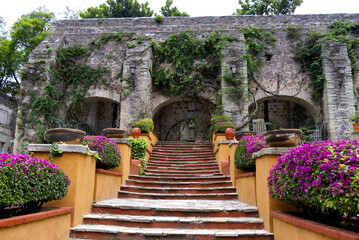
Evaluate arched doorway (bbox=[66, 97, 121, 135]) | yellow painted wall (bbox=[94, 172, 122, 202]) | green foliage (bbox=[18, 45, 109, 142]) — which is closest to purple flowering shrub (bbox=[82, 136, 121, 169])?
yellow painted wall (bbox=[94, 172, 122, 202])

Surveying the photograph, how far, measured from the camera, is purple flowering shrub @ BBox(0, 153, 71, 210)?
2.50m

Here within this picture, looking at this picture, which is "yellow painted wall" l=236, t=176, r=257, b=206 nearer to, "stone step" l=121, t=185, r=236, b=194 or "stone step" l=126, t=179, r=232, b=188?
"stone step" l=121, t=185, r=236, b=194

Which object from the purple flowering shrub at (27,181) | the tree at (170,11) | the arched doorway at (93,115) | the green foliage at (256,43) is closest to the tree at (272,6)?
the tree at (170,11)

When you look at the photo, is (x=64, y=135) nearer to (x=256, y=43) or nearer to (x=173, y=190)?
(x=173, y=190)

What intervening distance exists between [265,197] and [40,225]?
2748mm

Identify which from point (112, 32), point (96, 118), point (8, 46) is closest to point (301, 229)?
point (112, 32)

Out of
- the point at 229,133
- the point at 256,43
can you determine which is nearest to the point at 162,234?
the point at 229,133

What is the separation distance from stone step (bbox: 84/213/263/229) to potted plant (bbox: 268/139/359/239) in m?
0.96

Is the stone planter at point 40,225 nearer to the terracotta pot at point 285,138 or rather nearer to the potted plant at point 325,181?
the potted plant at point 325,181

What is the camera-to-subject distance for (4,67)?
55.0ft

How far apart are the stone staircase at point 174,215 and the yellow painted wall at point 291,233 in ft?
0.71

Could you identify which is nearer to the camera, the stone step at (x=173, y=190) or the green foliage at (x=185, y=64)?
the stone step at (x=173, y=190)

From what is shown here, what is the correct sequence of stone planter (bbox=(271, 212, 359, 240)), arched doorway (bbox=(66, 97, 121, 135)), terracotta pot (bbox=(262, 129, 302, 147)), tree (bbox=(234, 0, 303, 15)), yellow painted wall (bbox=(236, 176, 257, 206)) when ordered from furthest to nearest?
tree (bbox=(234, 0, 303, 15)), arched doorway (bbox=(66, 97, 121, 135)), yellow painted wall (bbox=(236, 176, 257, 206)), terracotta pot (bbox=(262, 129, 302, 147)), stone planter (bbox=(271, 212, 359, 240))

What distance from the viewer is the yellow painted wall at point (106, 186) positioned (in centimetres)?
456
